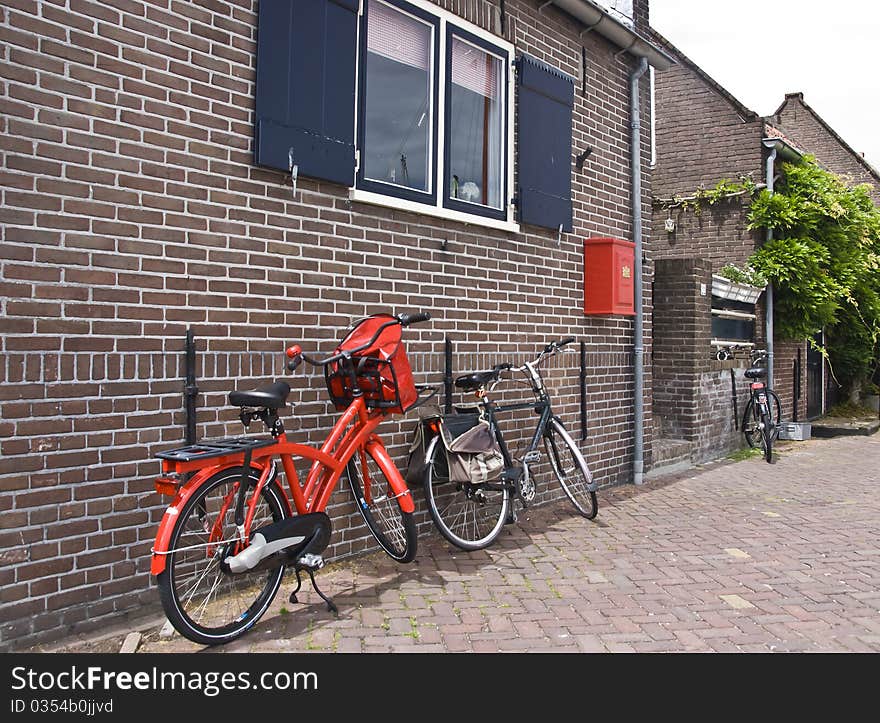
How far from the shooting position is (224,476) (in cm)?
336

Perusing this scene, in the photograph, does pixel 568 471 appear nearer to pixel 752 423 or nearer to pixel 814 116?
pixel 752 423

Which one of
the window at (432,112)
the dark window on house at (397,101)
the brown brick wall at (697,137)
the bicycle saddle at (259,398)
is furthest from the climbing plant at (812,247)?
the bicycle saddle at (259,398)

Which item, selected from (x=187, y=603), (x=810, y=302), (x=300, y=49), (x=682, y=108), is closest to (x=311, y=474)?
(x=187, y=603)

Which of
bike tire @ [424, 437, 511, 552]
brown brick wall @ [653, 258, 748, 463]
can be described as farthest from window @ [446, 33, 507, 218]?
brown brick wall @ [653, 258, 748, 463]

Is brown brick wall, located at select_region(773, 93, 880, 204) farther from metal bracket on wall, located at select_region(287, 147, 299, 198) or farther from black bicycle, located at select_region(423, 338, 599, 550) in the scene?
metal bracket on wall, located at select_region(287, 147, 299, 198)

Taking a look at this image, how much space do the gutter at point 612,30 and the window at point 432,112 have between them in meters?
1.00

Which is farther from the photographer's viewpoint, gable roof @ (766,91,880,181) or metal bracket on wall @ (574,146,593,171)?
gable roof @ (766,91,880,181)

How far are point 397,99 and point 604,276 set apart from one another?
2.65m

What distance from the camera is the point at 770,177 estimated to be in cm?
1184

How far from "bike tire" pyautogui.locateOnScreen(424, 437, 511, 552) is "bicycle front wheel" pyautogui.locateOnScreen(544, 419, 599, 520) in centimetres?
66

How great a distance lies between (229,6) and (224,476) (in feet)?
8.14

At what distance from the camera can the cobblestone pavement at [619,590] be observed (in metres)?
3.54

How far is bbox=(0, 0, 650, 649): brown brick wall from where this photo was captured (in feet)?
10.7
